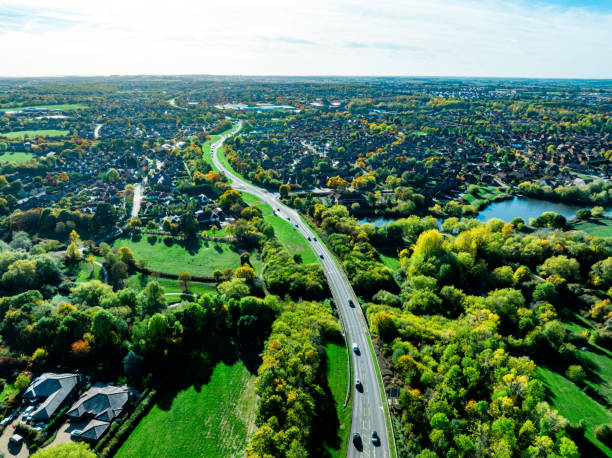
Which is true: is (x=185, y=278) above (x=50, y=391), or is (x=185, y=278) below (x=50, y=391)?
above

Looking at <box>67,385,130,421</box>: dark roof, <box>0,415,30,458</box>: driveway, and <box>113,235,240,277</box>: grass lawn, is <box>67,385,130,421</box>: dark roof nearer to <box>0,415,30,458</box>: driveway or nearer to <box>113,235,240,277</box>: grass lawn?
<box>0,415,30,458</box>: driveway

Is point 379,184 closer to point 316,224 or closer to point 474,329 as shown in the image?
point 316,224

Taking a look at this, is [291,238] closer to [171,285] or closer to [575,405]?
[171,285]

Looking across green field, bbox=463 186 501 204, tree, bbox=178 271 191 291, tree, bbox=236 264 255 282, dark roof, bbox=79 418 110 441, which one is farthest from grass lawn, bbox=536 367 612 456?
green field, bbox=463 186 501 204

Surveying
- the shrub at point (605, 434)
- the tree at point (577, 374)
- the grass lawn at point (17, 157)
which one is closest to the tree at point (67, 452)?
the shrub at point (605, 434)

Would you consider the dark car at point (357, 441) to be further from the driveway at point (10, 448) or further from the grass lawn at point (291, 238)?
the grass lawn at point (291, 238)

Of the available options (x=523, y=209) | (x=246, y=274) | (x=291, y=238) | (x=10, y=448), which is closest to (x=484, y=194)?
(x=523, y=209)
